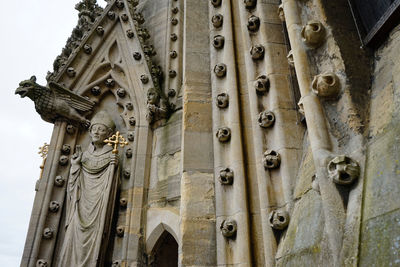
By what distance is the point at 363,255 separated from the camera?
1.63m

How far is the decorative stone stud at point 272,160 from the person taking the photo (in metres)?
3.05

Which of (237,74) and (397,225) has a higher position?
(237,74)

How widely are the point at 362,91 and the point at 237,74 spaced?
186 centimetres

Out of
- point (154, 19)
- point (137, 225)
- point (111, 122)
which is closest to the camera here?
point (137, 225)

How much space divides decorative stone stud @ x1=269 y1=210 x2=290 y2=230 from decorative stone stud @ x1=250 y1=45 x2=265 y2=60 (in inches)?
65.2

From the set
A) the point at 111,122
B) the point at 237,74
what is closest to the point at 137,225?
the point at 111,122

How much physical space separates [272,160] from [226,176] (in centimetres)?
54

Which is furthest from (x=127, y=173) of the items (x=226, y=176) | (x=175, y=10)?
(x=175, y=10)

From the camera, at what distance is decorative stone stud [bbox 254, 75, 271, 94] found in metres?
3.45

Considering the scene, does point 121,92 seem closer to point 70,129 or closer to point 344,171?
point 70,129

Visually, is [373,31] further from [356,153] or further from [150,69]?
[150,69]

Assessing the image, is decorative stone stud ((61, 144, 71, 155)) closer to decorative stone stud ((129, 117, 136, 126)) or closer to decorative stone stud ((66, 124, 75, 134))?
decorative stone stud ((66, 124, 75, 134))

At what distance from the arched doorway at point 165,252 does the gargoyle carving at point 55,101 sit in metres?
2.48

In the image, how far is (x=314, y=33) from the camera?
2.50 m
